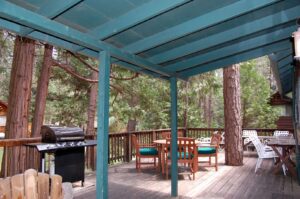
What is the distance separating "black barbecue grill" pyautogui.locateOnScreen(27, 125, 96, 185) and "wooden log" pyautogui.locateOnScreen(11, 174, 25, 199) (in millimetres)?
2548

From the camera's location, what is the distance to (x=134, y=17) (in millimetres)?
2545

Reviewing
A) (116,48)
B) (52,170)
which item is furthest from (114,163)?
(116,48)

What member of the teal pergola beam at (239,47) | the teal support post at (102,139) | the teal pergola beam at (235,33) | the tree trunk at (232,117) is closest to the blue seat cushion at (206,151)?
the tree trunk at (232,117)

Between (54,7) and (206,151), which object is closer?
(54,7)

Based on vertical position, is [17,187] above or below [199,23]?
below

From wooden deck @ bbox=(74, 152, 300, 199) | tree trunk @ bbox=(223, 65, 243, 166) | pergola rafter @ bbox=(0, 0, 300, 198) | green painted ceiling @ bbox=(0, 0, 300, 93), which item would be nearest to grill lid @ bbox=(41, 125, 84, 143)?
wooden deck @ bbox=(74, 152, 300, 199)

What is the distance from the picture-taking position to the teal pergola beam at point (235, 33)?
115 inches

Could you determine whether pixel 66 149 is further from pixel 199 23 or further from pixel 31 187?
pixel 199 23

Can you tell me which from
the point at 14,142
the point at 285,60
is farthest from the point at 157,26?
the point at 285,60

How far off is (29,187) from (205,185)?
4230mm

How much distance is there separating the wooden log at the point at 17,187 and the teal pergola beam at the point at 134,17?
169 centimetres

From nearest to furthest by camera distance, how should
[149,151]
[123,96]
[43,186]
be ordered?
[43,186] → [149,151] → [123,96]

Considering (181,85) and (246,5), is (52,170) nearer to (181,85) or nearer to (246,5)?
(246,5)

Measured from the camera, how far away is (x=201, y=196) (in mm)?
4492
